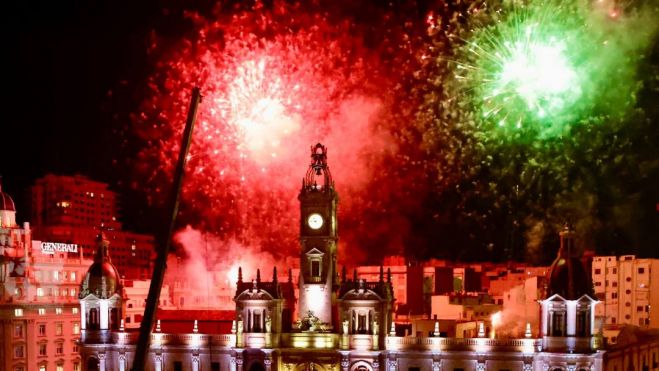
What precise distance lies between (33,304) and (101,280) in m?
10.3

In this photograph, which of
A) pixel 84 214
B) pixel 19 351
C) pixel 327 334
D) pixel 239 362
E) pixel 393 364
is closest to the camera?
pixel 393 364

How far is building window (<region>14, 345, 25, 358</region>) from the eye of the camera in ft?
201

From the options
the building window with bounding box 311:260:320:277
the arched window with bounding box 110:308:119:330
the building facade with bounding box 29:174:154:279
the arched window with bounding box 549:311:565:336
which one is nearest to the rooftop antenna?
the building window with bounding box 311:260:320:277

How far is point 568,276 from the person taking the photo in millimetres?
48844

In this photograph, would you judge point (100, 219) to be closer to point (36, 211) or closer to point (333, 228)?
point (36, 211)

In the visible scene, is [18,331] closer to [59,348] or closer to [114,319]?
[59,348]

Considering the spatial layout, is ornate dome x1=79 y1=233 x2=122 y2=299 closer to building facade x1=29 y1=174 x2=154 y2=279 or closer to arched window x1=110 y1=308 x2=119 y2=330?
arched window x1=110 y1=308 x2=119 y2=330

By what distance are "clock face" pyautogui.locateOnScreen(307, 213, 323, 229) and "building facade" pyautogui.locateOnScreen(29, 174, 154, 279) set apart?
54694 mm

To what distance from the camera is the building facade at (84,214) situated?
10950 centimetres

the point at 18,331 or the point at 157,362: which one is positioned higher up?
the point at 18,331

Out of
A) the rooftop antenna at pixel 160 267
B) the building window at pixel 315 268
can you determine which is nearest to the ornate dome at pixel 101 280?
the building window at pixel 315 268

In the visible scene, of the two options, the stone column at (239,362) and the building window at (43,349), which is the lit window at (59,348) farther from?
the stone column at (239,362)

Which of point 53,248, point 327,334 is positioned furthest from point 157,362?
point 53,248

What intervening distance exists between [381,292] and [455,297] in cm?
2256
